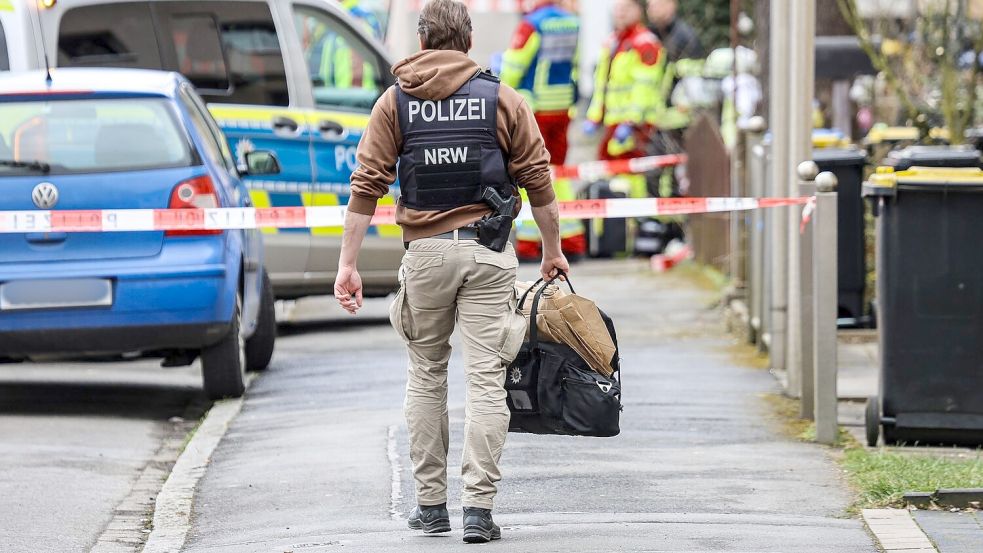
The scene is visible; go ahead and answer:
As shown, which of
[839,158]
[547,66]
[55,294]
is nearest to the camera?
[55,294]

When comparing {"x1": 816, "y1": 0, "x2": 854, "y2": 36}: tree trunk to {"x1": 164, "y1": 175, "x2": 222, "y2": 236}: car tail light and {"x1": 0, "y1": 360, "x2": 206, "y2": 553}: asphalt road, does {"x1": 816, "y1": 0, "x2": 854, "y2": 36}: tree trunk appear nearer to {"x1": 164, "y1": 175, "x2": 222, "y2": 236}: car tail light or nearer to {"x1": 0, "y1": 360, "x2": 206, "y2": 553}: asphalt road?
{"x1": 0, "y1": 360, "x2": 206, "y2": 553}: asphalt road

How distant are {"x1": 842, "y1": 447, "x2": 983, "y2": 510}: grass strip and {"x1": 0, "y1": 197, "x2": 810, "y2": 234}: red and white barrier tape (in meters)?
1.41

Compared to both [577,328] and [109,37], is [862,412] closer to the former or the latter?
[577,328]

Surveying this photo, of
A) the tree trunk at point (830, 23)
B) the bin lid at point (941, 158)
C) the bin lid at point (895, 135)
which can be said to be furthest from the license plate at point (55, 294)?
the tree trunk at point (830, 23)

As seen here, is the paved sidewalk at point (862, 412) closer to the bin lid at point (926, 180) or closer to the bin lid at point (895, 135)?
the bin lid at point (926, 180)

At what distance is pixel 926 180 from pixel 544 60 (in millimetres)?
7967

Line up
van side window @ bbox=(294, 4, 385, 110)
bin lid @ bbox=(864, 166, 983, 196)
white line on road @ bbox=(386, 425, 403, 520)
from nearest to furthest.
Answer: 1. white line on road @ bbox=(386, 425, 403, 520)
2. bin lid @ bbox=(864, 166, 983, 196)
3. van side window @ bbox=(294, 4, 385, 110)

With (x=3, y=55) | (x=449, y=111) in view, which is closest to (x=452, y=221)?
(x=449, y=111)

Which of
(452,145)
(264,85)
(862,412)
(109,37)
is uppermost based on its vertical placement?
(109,37)

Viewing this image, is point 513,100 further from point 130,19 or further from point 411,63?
point 130,19

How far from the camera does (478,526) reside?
243 inches

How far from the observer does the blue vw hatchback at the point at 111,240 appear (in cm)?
908

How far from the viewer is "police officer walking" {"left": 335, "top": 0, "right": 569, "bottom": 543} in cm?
623

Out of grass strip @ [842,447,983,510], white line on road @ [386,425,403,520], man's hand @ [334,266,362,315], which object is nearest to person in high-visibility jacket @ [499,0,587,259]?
white line on road @ [386,425,403,520]
